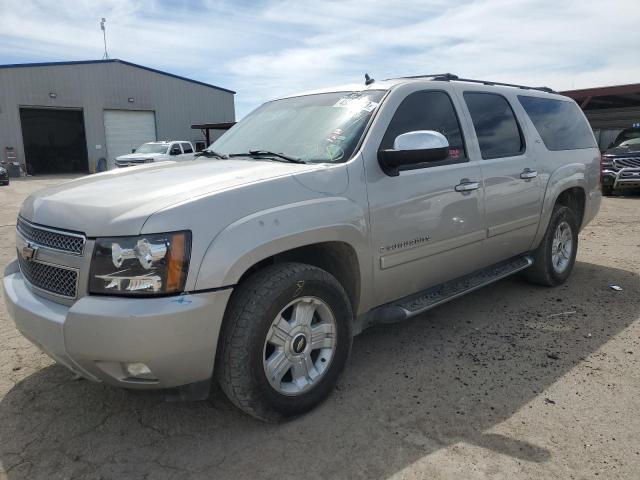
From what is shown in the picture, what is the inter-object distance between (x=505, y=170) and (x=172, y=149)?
64.3 ft

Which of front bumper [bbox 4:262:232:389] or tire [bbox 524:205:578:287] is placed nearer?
front bumper [bbox 4:262:232:389]

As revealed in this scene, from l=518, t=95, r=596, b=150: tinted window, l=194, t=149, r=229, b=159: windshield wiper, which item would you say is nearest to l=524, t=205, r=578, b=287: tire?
l=518, t=95, r=596, b=150: tinted window

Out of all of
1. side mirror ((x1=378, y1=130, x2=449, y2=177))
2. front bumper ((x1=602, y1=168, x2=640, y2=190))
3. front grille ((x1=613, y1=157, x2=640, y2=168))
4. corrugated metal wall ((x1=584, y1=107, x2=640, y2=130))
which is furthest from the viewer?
corrugated metal wall ((x1=584, y1=107, x2=640, y2=130))

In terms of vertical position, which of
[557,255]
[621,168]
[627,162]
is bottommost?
[557,255]

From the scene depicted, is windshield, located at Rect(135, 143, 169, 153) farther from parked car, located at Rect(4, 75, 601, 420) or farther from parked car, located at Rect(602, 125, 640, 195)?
parked car, located at Rect(4, 75, 601, 420)

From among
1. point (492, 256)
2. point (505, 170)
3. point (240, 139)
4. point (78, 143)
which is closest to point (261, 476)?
point (240, 139)

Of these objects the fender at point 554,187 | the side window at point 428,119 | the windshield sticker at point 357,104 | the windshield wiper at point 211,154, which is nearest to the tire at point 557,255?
the fender at point 554,187

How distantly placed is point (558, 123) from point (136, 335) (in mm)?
4602

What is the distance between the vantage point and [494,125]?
165 inches

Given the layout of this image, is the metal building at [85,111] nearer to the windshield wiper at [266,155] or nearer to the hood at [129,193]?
the windshield wiper at [266,155]

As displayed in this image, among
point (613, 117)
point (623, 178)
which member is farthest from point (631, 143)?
point (613, 117)

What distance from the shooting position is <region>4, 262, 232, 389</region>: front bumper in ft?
7.17

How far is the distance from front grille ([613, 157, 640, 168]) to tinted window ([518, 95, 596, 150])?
28.2 feet

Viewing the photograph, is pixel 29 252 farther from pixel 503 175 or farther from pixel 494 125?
pixel 494 125
